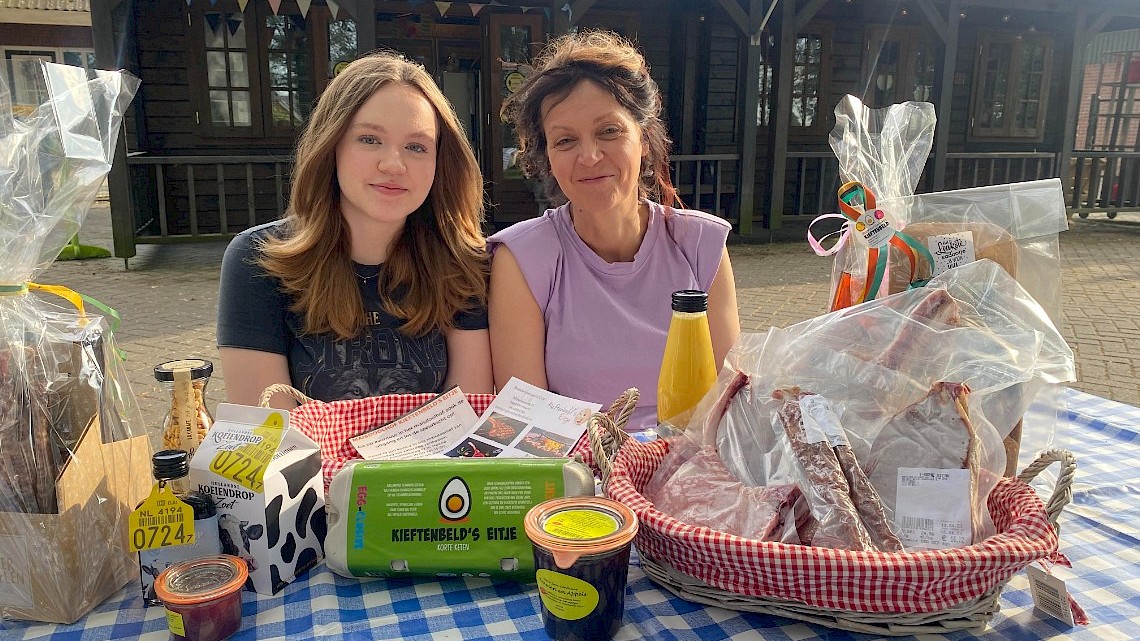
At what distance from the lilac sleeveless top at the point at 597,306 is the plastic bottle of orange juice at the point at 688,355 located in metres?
0.57

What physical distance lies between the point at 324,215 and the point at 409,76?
398 mm

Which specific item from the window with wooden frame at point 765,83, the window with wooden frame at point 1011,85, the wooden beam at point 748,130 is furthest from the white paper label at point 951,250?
the window with wooden frame at point 1011,85

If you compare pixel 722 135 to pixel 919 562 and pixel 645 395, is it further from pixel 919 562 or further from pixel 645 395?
pixel 919 562

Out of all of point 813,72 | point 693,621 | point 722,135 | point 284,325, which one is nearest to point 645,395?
point 284,325

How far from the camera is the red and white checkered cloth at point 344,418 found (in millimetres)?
1274

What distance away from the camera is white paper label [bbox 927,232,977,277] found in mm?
1279

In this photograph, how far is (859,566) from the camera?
88 cm

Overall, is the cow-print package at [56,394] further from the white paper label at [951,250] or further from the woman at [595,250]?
the white paper label at [951,250]

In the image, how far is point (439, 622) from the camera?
103 centimetres

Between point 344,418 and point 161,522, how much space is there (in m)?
0.42

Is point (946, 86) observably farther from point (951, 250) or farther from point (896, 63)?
point (951, 250)

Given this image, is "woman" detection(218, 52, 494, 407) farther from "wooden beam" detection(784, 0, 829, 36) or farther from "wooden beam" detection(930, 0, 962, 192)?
"wooden beam" detection(930, 0, 962, 192)

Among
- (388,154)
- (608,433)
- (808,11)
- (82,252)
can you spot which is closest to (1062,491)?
(608,433)

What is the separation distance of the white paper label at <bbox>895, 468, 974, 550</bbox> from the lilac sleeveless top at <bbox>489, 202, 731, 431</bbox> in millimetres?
1023
